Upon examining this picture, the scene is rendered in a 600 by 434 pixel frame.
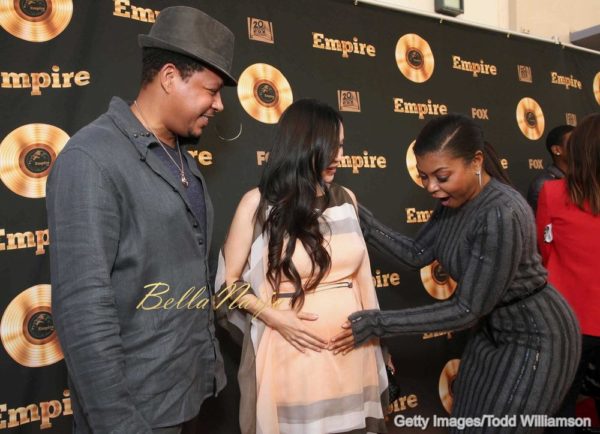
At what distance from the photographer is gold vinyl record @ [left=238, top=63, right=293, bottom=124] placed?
2041mm

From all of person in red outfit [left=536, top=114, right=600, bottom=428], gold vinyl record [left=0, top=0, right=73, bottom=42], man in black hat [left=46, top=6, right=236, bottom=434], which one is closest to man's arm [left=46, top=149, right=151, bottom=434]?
man in black hat [left=46, top=6, right=236, bottom=434]

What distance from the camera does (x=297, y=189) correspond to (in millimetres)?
1496

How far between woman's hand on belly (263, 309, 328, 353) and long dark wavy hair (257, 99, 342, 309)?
4 centimetres

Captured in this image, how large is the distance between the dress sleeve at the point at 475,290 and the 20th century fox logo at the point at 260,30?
130cm

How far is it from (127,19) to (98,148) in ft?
3.47

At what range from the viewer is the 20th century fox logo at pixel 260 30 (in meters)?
2.08


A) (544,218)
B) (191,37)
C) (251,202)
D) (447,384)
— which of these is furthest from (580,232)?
(191,37)

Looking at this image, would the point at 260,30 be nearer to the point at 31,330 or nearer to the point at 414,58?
the point at 414,58

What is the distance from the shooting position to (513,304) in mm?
1449

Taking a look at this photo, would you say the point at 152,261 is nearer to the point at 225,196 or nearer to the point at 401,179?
the point at 225,196

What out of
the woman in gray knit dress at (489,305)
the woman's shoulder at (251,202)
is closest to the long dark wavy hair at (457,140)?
the woman in gray knit dress at (489,305)

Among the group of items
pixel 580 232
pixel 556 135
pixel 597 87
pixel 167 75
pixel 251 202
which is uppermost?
pixel 597 87

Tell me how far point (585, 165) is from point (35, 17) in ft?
7.22

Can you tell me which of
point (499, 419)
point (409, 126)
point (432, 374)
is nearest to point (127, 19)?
point (409, 126)
